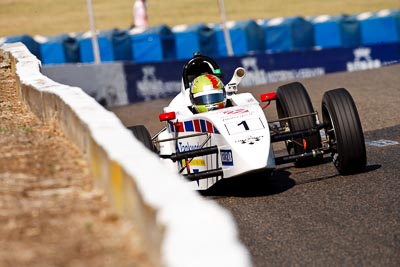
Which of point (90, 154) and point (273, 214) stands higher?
point (90, 154)

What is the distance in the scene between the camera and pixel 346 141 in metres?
10.6

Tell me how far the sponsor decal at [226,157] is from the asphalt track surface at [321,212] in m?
0.40

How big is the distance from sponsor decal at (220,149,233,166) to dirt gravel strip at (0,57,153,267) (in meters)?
2.07

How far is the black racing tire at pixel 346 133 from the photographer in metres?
10.6

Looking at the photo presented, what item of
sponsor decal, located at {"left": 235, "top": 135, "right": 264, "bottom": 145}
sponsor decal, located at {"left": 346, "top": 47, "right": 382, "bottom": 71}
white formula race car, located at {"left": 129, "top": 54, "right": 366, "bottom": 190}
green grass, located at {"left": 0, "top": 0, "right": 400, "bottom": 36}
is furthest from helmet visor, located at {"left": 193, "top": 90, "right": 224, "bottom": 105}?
green grass, located at {"left": 0, "top": 0, "right": 400, "bottom": 36}

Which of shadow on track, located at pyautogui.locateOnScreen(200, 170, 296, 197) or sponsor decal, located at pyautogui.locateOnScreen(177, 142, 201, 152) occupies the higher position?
sponsor decal, located at pyautogui.locateOnScreen(177, 142, 201, 152)

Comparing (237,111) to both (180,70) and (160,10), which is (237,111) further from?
(160,10)

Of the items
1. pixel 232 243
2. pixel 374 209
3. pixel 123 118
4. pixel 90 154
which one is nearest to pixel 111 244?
pixel 232 243

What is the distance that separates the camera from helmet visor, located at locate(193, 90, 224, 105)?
A: 1120 centimetres

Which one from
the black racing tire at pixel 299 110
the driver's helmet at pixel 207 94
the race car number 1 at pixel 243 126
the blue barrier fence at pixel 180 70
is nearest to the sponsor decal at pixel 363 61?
the blue barrier fence at pixel 180 70

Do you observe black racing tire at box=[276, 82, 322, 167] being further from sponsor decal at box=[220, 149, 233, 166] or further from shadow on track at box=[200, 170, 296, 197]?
sponsor decal at box=[220, 149, 233, 166]

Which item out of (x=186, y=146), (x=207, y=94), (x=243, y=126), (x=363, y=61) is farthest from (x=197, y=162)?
(x=363, y=61)

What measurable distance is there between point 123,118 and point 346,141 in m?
9.93

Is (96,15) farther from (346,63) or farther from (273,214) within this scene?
(273,214)
